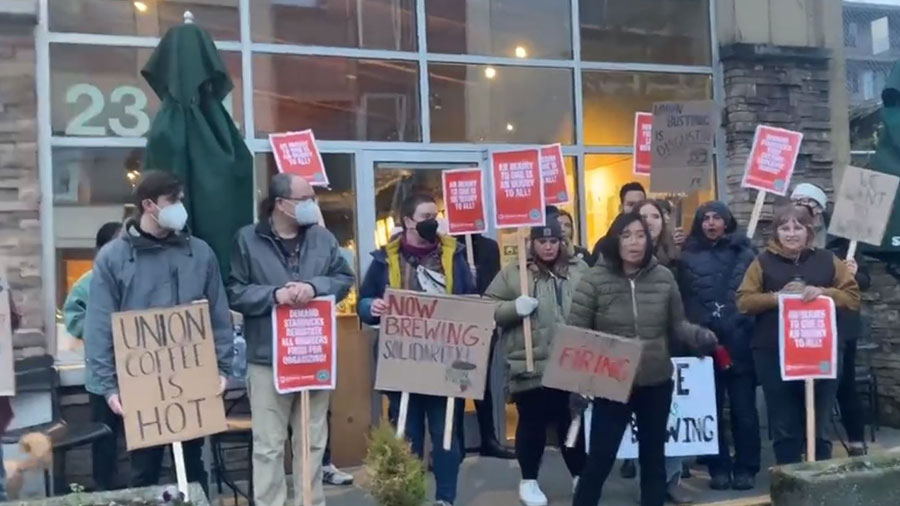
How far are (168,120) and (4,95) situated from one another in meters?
1.87

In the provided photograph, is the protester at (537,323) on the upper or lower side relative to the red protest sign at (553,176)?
lower

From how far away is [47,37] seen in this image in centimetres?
690

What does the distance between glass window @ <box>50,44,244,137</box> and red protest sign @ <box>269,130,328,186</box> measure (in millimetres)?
1004

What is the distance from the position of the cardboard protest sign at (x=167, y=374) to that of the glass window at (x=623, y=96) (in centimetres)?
448

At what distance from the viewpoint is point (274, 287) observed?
16.9 feet

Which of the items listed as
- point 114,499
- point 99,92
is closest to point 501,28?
point 99,92

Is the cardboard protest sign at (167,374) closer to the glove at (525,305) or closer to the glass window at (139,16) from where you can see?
the glove at (525,305)

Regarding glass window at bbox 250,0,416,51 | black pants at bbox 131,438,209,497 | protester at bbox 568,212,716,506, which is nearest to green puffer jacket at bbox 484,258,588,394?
protester at bbox 568,212,716,506

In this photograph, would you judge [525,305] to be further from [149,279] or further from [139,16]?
[139,16]

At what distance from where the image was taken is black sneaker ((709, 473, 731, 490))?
261 inches

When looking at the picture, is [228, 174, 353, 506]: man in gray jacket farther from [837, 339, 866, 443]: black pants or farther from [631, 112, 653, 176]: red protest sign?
[837, 339, 866, 443]: black pants

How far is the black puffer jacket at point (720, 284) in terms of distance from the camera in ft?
21.2

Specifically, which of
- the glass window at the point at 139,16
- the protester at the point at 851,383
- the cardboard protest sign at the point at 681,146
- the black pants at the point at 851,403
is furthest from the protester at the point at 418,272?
the black pants at the point at 851,403

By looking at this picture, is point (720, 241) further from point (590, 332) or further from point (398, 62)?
point (398, 62)
